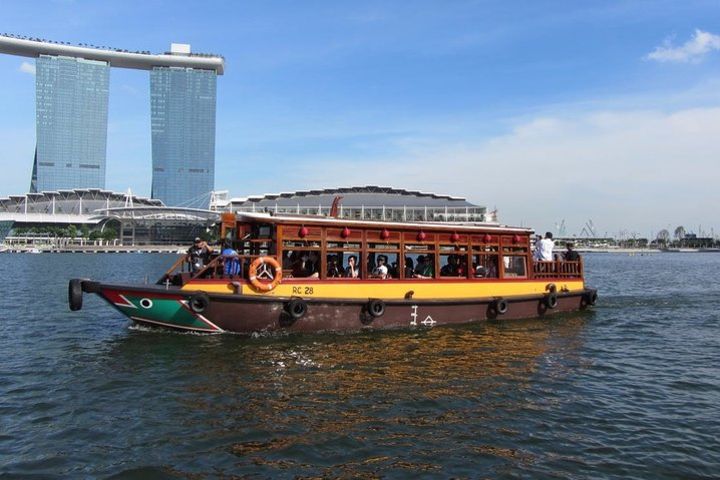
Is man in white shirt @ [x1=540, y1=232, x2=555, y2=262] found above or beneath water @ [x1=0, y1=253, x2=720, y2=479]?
above

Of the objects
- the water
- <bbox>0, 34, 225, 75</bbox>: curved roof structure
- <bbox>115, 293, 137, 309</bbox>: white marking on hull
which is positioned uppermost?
<bbox>0, 34, 225, 75</bbox>: curved roof structure

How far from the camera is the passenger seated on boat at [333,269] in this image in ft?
48.1

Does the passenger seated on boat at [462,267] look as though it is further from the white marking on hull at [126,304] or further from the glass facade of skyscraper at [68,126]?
the glass facade of skyscraper at [68,126]

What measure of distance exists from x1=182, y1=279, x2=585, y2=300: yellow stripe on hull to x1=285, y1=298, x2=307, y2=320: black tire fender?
0.33 m

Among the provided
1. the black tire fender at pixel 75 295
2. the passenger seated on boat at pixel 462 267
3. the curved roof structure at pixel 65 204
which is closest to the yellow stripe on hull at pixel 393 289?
the passenger seated on boat at pixel 462 267

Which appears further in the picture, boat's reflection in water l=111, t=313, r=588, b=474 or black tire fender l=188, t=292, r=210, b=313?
black tire fender l=188, t=292, r=210, b=313

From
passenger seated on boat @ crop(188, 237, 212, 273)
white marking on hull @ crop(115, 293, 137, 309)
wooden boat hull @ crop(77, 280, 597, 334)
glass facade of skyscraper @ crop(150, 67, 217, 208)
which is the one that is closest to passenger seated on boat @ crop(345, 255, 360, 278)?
wooden boat hull @ crop(77, 280, 597, 334)

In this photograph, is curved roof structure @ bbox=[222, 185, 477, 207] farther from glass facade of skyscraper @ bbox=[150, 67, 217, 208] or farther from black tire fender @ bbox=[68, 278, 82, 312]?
black tire fender @ bbox=[68, 278, 82, 312]

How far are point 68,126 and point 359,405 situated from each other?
610 ft

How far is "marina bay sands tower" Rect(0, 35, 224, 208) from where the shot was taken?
16688 centimetres

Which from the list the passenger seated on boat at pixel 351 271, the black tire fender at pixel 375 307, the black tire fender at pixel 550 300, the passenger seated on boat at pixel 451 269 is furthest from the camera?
the black tire fender at pixel 550 300

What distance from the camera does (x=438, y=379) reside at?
10.2m

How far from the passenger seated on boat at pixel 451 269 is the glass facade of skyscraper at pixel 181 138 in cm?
17114

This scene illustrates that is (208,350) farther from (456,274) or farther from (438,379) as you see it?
(456,274)
